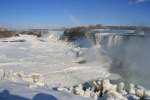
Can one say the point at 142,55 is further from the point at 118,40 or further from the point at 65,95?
the point at 65,95

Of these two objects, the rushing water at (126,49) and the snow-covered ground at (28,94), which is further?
the rushing water at (126,49)

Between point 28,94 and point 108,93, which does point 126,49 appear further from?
point 28,94

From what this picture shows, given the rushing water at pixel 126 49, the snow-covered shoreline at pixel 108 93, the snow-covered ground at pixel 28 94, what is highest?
the snow-covered ground at pixel 28 94

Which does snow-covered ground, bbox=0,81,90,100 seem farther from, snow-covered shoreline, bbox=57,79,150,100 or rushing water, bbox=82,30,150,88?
rushing water, bbox=82,30,150,88

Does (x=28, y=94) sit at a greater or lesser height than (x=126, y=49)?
greater

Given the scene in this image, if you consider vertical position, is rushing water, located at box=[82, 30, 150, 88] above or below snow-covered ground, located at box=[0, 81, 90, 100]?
below

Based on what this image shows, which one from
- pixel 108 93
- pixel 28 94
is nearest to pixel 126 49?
pixel 108 93

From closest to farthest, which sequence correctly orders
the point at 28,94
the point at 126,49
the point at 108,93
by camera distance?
the point at 28,94
the point at 108,93
the point at 126,49

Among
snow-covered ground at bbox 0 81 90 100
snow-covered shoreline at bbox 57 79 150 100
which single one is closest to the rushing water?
snow-covered shoreline at bbox 57 79 150 100

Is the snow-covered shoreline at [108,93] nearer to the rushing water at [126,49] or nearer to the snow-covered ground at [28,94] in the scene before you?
the snow-covered ground at [28,94]

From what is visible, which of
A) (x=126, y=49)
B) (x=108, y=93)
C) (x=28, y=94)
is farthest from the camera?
(x=126, y=49)

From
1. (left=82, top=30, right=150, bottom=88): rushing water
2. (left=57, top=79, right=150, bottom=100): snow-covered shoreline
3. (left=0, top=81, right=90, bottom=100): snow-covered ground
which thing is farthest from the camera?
(left=82, top=30, right=150, bottom=88): rushing water

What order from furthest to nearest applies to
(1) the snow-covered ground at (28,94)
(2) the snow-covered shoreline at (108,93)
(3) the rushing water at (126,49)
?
(3) the rushing water at (126,49), (2) the snow-covered shoreline at (108,93), (1) the snow-covered ground at (28,94)

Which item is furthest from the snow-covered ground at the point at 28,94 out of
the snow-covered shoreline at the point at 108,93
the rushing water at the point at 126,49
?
the rushing water at the point at 126,49
